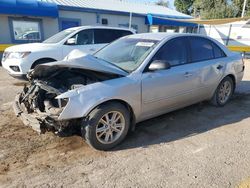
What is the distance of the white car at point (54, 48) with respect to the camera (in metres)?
6.99

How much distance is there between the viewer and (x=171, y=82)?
159 inches

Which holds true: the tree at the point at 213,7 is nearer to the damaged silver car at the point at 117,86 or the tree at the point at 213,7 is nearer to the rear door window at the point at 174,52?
the damaged silver car at the point at 117,86

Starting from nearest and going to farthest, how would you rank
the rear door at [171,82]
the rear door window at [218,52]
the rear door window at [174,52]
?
1. the rear door at [171,82]
2. the rear door window at [174,52]
3. the rear door window at [218,52]

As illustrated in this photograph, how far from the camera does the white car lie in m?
6.99

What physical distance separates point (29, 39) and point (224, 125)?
12.6 m

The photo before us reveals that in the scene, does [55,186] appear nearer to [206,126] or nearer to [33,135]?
[33,135]

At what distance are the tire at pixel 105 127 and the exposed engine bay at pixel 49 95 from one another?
24 centimetres

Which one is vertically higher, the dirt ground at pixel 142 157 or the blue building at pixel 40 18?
the blue building at pixel 40 18

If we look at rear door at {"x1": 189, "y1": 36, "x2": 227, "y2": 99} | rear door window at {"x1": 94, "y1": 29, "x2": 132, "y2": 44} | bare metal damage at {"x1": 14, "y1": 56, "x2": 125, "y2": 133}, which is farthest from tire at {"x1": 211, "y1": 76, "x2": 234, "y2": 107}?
rear door window at {"x1": 94, "y1": 29, "x2": 132, "y2": 44}

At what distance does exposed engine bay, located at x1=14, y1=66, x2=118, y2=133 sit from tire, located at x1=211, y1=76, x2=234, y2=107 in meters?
2.92

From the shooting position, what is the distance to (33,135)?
12.9 ft

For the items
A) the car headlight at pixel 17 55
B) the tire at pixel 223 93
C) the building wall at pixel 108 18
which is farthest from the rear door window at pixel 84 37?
the building wall at pixel 108 18

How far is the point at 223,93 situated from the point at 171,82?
210cm

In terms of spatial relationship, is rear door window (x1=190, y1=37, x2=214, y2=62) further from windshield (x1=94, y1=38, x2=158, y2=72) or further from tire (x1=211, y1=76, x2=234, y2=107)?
windshield (x1=94, y1=38, x2=158, y2=72)
